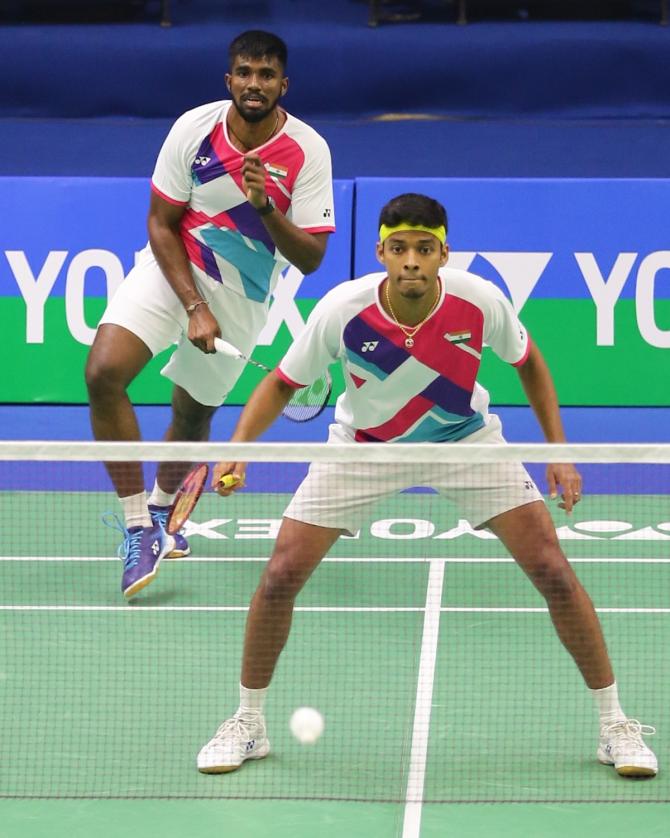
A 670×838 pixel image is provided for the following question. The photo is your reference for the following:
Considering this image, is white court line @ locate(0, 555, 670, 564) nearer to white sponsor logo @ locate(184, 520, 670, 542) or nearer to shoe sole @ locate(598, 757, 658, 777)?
white sponsor logo @ locate(184, 520, 670, 542)

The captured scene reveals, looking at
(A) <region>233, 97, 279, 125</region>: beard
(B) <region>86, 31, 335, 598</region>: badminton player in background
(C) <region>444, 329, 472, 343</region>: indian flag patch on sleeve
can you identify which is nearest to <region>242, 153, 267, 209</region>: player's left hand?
(B) <region>86, 31, 335, 598</region>: badminton player in background

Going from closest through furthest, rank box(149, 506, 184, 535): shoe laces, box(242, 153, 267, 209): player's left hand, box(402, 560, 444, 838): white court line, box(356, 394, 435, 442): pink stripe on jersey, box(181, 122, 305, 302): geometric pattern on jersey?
box(402, 560, 444, 838): white court line < box(356, 394, 435, 442): pink stripe on jersey < box(242, 153, 267, 209): player's left hand < box(181, 122, 305, 302): geometric pattern on jersey < box(149, 506, 184, 535): shoe laces

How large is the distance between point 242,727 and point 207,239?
227 cm

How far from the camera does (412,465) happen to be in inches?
182

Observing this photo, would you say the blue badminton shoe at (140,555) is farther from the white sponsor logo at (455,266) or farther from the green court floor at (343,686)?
the white sponsor logo at (455,266)

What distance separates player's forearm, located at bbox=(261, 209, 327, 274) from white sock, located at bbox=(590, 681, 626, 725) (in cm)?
213

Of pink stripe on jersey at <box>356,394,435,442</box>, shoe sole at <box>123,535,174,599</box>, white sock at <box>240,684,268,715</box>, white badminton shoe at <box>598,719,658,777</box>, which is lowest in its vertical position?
Answer: white badminton shoe at <box>598,719,658,777</box>

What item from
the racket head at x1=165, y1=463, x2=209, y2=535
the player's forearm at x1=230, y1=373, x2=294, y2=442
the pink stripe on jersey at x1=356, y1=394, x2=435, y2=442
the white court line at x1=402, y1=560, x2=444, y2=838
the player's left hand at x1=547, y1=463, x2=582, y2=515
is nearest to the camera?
the white court line at x1=402, y1=560, x2=444, y2=838

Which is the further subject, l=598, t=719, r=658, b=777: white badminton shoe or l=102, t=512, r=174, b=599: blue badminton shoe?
l=102, t=512, r=174, b=599: blue badminton shoe

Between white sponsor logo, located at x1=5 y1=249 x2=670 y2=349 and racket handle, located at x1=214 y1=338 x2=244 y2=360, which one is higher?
white sponsor logo, located at x1=5 y1=249 x2=670 y2=349

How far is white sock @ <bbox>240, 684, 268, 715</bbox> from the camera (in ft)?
15.1

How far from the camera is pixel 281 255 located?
243 inches

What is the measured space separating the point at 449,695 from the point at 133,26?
8.53 meters

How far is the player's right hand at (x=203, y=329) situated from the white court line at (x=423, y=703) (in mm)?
1293
